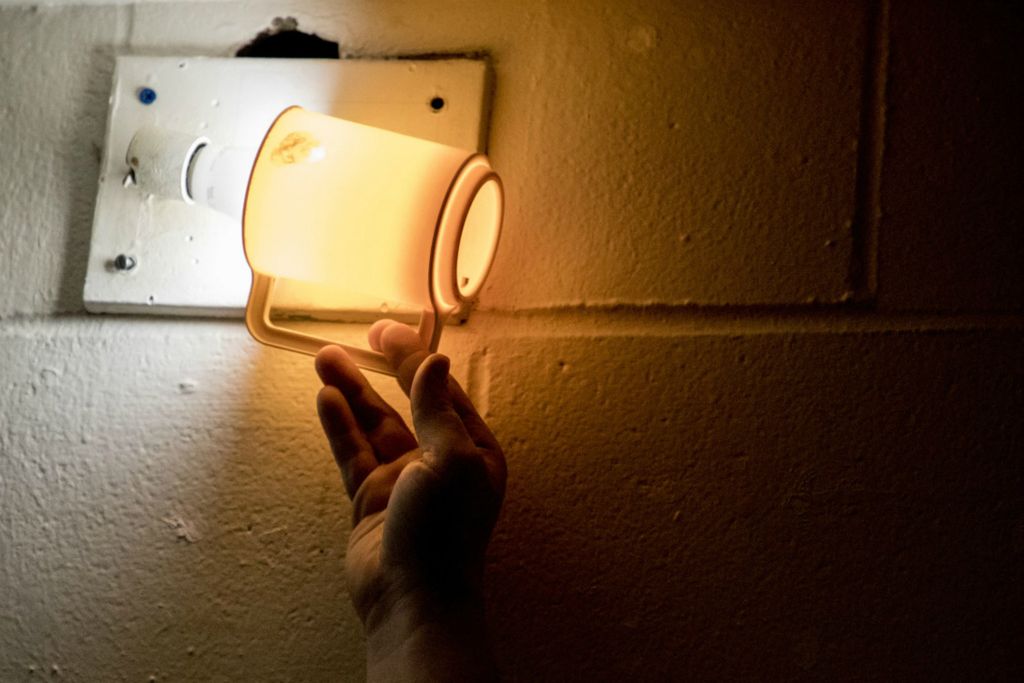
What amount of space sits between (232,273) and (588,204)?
0.36m

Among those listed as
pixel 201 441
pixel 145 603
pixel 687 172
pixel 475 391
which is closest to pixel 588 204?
pixel 687 172

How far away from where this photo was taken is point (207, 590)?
2.65ft

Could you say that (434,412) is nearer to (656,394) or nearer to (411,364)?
(411,364)

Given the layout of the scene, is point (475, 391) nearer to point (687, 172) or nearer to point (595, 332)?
point (595, 332)

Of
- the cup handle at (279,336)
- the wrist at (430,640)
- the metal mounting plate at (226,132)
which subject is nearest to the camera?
the wrist at (430,640)

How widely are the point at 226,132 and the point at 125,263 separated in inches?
6.7

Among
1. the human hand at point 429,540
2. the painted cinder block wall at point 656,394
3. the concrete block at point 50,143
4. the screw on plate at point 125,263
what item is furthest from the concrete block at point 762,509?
the concrete block at point 50,143

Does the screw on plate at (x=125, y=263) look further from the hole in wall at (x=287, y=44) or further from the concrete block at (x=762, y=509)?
the concrete block at (x=762, y=509)

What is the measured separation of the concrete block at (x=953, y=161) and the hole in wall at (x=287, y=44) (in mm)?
592

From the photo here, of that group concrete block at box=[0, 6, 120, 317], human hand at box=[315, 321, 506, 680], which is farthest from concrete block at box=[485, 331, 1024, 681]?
concrete block at box=[0, 6, 120, 317]

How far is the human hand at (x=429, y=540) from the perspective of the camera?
638 millimetres

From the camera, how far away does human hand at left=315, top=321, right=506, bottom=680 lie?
638 millimetres

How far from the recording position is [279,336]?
744 millimetres

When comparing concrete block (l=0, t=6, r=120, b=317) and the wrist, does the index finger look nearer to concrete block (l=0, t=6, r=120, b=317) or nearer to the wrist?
the wrist
